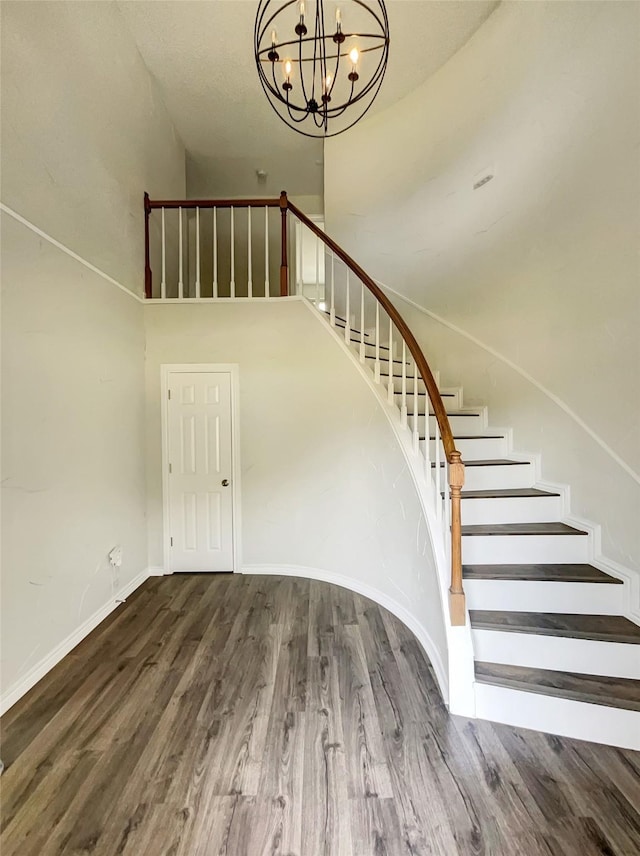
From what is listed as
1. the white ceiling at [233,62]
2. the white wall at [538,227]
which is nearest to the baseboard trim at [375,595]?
the white wall at [538,227]

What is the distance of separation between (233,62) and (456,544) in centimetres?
476

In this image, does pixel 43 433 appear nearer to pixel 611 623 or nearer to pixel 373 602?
pixel 373 602

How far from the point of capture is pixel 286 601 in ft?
10.5

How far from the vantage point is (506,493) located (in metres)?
2.83

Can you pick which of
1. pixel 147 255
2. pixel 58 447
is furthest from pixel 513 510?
pixel 147 255

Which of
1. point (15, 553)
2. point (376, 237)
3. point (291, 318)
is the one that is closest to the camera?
point (15, 553)

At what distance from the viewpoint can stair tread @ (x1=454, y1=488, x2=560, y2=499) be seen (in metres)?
2.71

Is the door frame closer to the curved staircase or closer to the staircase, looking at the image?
the curved staircase

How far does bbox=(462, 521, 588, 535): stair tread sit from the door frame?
2.12 m

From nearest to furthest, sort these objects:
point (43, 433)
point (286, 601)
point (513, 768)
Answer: point (513, 768) < point (43, 433) < point (286, 601)

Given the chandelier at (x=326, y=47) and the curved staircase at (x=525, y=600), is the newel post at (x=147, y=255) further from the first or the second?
the curved staircase at (x=525, y=600)

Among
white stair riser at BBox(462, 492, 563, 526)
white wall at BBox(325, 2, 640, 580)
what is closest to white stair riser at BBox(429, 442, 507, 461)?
white wall at BBox(325, 2, 640, 580)

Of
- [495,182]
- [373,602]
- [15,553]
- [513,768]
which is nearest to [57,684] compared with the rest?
[15,553]

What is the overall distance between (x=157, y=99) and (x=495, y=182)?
354cm
